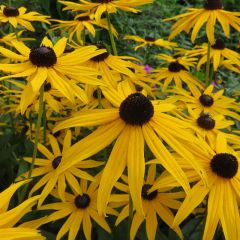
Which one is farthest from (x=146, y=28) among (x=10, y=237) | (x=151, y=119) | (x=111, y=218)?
(x=10, y=237)

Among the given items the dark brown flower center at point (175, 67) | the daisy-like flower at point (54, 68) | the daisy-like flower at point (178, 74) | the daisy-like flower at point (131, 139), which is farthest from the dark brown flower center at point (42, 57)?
the dark brown flower center at point (175, 67)

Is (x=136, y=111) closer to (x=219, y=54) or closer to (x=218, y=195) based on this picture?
(x=218, y=195)

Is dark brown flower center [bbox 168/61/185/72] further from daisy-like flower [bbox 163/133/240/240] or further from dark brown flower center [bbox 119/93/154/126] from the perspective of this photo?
dark brown flower center [bbox 119/93/154/126]

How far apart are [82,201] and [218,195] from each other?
0.51 metres

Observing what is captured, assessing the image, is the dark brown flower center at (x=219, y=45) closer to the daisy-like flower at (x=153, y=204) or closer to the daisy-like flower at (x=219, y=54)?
the daisy-like flower at (x=219, y=54)

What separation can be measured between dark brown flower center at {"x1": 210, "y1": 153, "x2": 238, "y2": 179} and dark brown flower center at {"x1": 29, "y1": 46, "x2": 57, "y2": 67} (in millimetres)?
556

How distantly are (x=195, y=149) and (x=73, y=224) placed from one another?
1.59 ft

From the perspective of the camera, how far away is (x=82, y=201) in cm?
154

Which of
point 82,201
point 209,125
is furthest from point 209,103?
point 82,201

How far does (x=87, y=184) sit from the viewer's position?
1.75 m

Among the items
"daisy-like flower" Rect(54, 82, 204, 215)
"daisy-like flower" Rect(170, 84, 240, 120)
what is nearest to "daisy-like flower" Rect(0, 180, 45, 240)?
"daisy-like flower" Rect(54, 82, 204, 215)

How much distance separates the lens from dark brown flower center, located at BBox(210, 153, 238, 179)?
4.16 ft

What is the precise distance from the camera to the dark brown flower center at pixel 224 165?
4.16 ft

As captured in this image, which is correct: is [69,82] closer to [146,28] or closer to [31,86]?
[31,86]
